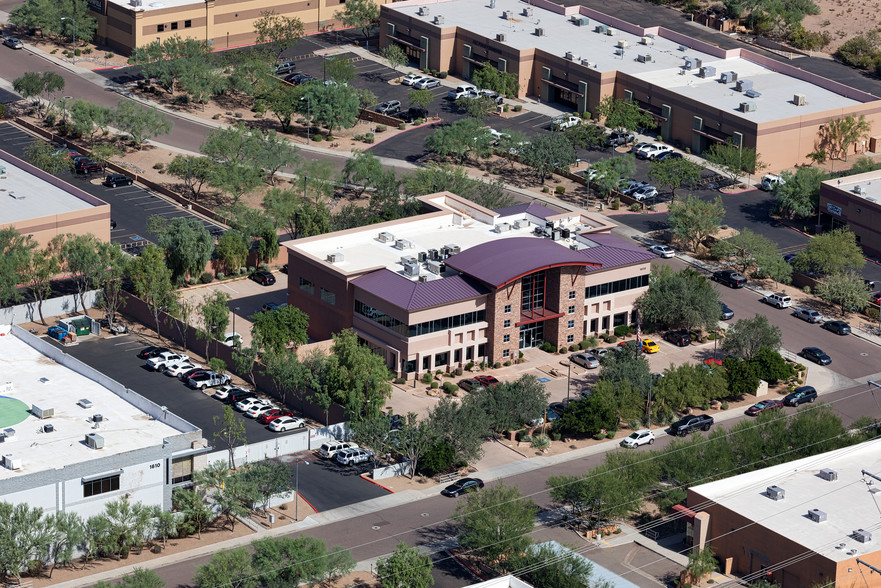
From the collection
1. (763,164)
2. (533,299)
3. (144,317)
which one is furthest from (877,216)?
(144,317)

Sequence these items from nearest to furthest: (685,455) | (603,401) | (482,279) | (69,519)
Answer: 1. (69,519)
2. (685,455)
3. (603,401)
4. (482,279)

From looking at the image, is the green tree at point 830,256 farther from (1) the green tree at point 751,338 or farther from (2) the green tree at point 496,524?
(2) the green tree at point 496,524

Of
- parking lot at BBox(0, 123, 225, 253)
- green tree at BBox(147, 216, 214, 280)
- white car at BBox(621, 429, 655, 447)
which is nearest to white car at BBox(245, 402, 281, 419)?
green tree at BBox(147, 216, 214, 280)

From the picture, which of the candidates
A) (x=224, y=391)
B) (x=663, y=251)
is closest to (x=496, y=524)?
(x=224, y=391)

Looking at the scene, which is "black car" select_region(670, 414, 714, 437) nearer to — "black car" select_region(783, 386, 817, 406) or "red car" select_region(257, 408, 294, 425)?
"black car" select_region(783, 386, 817, 406)

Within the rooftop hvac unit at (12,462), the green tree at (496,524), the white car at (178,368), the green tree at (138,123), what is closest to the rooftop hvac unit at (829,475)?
the green tree at (496,524)

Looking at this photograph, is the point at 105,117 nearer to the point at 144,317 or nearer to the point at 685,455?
the point at 144,317
